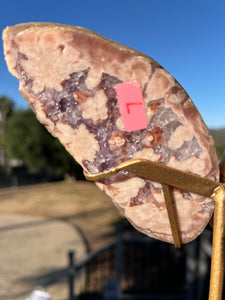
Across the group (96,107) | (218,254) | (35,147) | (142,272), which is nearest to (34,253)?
(142,272)

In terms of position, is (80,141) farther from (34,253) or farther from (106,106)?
(34,253)

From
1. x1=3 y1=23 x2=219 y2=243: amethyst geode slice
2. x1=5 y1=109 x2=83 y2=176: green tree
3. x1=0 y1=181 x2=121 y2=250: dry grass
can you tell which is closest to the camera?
x1=3 y1=23 x2=219 y2=243: amethyst geode slice

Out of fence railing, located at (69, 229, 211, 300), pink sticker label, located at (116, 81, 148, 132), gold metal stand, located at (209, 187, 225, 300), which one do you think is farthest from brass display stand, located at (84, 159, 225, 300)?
fence railing, located at (69, 229, 211, 300)

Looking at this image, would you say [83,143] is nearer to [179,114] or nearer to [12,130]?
[179,114]

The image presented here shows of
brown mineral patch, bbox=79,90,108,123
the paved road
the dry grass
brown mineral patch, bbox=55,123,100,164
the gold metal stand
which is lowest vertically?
the paved road

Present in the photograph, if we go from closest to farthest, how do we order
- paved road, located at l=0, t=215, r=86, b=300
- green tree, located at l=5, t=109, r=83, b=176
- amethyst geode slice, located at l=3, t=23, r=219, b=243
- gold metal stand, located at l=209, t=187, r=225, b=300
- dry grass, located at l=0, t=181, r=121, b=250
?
amethyst geode slice, located at l=3, t=23, r=219, b=243
gold metal stand, located at l=209, t=187, r=225, b=300
paved road, located at l=0, t=215, r=86, b=300
dry grass, located at l=0, t=181, r=121, b=250
green tree, located at l=5, t=109, r=83, b=176

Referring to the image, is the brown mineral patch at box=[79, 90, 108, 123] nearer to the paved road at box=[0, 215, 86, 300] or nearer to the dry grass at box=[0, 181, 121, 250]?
the paved road at box=[0, 215, 86, 300]
